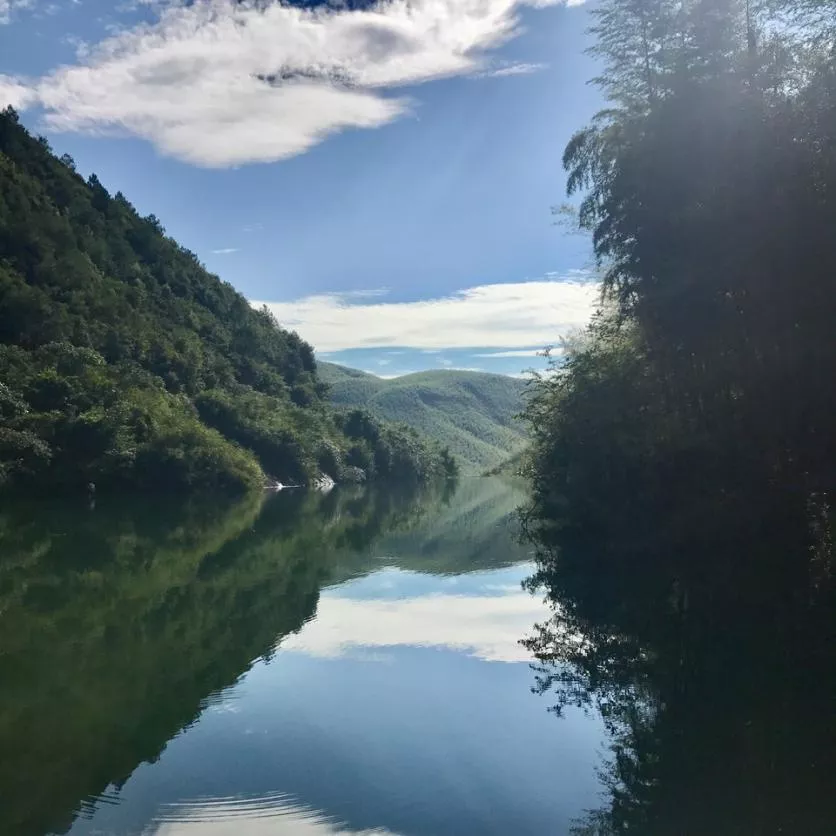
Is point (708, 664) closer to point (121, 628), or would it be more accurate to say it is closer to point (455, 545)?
point (121, 628)

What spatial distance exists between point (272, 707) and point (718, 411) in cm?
969

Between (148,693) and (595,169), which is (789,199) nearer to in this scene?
(595,169)

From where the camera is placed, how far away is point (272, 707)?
886 cm

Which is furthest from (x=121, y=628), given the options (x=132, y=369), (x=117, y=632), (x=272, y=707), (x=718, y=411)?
(x=132, y=369)

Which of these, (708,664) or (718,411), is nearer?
(708,664)

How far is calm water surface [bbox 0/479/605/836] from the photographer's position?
246 inches

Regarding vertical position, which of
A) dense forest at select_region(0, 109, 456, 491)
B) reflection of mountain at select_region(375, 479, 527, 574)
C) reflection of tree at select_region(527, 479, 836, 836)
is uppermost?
dense forest at select_region(0, 109, 456, 491)

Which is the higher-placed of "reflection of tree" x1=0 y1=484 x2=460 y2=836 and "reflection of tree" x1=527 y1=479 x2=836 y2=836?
"reflection of tree" x1=0 y1=484 x2=460 y2=836

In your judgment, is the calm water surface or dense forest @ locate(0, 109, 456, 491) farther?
dense forest @ locate(0, 109, 456, 491)

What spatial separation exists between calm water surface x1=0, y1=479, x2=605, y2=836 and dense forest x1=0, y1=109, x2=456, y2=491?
2881 cm

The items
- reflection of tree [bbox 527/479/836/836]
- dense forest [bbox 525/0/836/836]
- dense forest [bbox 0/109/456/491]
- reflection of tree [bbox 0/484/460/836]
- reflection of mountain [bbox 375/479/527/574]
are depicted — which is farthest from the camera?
dense forest [bbox 0/109/456/491]

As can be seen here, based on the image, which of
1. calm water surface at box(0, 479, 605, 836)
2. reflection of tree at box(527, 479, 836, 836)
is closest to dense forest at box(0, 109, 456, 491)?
calm water surface at box(0, 479, 605, 836)

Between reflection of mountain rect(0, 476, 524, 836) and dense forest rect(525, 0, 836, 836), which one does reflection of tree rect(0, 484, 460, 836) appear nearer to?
reflection of mountain rect(0, 476, 524, 836)

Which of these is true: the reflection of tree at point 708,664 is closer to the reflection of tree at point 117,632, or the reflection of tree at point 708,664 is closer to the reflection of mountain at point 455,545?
the reflection of tree at point 117,632
